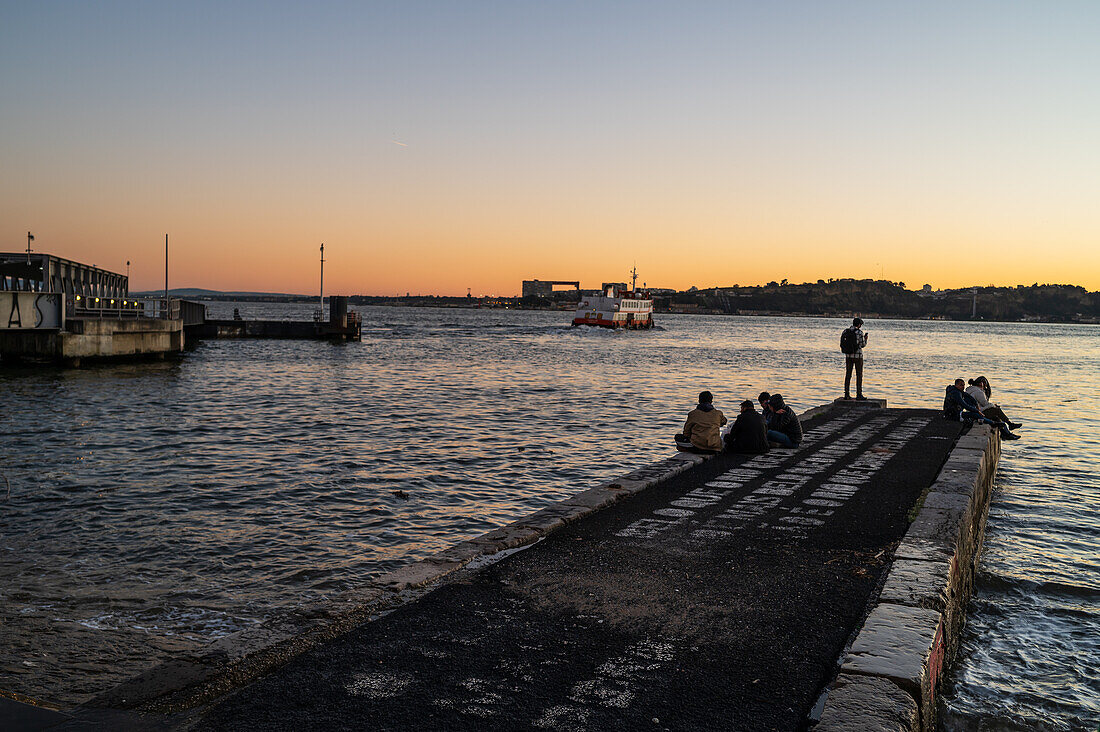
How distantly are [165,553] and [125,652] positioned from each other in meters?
3.06

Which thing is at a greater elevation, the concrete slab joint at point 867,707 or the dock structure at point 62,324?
the dock structure at point 62,324

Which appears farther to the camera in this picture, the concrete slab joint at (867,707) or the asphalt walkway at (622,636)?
the asphalt walkway at (622,636)

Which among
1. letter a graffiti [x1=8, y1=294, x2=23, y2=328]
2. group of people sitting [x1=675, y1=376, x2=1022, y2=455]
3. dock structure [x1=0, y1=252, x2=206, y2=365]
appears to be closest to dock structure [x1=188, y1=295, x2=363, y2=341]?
dock structure [x1=0, y1=252, x2=206, y2=365]

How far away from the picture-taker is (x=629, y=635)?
5570 millimetres

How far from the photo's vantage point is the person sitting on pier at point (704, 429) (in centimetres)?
1329

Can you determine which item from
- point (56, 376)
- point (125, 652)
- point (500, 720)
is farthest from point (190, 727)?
point (56, 376)

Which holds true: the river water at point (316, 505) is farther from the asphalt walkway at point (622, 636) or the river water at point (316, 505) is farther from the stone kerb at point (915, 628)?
the asphalt walkway at point (622, 636)

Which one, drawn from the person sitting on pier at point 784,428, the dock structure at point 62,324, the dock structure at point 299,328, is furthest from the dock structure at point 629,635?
the dock structure at point 299,328

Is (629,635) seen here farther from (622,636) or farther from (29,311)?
(29,311)

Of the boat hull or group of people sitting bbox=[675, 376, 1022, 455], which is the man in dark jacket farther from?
the boat hull

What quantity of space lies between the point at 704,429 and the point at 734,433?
725 millimetres

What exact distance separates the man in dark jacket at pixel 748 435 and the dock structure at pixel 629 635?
3870 millimetres

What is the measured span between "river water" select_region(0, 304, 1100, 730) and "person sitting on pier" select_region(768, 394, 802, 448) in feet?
10.6

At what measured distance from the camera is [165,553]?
9359mm
